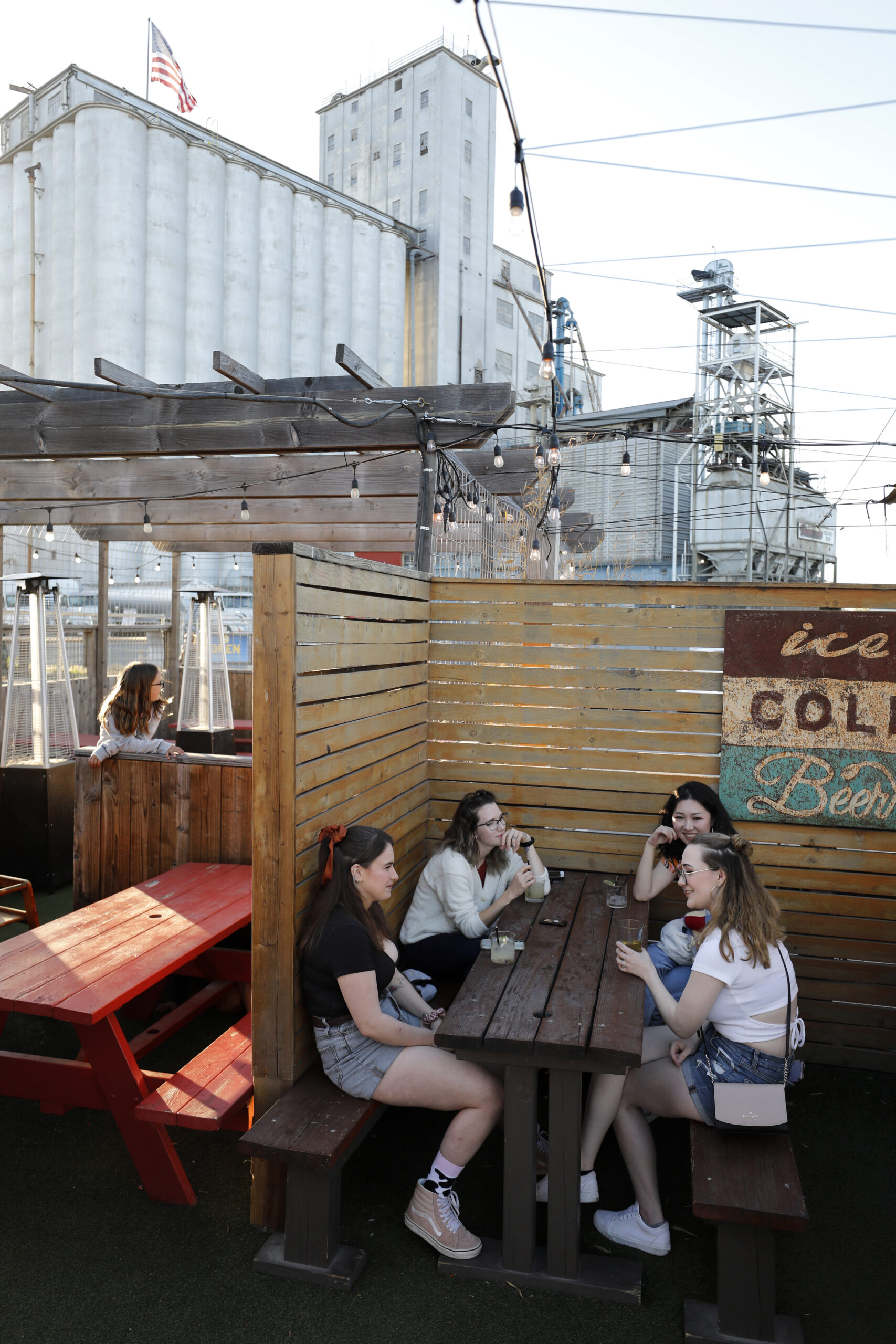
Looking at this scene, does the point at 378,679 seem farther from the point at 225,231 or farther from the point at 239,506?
the point at 225,231

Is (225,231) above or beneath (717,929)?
above

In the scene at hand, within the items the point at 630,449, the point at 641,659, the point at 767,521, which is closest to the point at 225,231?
the point at 630,449

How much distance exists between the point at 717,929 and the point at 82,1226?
2.30 m

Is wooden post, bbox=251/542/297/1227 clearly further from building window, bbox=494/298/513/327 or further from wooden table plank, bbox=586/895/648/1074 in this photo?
building window, bbox=494/298/513/327

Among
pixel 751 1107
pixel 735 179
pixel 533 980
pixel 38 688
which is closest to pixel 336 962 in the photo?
pixel 533 980

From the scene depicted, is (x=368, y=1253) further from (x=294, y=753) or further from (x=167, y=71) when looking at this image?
(x=167, y=71)

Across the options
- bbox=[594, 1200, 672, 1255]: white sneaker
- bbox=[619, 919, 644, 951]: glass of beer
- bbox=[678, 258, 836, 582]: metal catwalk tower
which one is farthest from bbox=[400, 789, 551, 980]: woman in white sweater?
bbox=[678, 258, 836, 582]: metal catwalk tower

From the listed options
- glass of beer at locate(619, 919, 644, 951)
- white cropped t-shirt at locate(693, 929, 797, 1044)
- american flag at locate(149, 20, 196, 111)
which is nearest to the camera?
white cropped t-shirt at locate(693, 929, 797, 1044)

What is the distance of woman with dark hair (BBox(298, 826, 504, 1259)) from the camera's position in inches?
107

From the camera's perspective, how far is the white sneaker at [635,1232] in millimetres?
2791

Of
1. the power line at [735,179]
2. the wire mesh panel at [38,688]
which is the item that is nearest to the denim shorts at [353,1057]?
the wire mesh panel at [38,688]

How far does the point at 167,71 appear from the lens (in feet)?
79.3

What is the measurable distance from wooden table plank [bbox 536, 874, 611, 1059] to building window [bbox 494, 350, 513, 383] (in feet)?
115

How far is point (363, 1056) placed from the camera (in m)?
2.79
